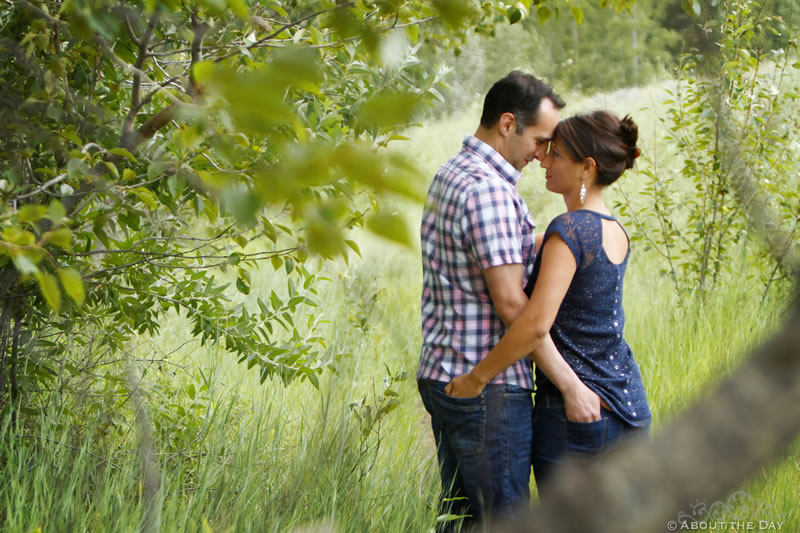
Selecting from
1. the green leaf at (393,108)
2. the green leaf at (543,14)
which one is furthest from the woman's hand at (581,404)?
the green leaf at (393,108)

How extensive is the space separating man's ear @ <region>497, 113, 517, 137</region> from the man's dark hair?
12 millimetres

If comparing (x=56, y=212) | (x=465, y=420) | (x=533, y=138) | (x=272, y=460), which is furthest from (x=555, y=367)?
(x=56, y=212)

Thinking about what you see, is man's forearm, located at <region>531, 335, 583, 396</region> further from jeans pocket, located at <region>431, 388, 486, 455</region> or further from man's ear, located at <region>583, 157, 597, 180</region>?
man's ear, located at <region>583, 157, 597, 180</region>

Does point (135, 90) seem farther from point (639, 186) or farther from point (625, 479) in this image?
point (639, 186)

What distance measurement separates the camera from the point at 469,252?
2.39 metres

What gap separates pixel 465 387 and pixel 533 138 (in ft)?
2.93

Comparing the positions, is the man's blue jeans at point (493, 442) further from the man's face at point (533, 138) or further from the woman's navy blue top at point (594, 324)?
the man's face at point (533, 138)

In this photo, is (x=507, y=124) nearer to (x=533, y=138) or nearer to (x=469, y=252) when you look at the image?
(x=533, y=138)

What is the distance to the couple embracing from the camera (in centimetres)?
228

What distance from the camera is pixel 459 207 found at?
2.35 m

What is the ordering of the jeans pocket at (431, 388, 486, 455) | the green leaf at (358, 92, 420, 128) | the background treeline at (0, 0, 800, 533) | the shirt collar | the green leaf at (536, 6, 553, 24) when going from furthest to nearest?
the shirt collar, the jeans pocket at (431, 388, 486, 455), the green leaf at (536, 6, 553, 24), the background treeline at (0, 0, 800, 533), the green leaf at (358, 92, 420, 128)

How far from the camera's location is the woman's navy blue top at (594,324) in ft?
7.64

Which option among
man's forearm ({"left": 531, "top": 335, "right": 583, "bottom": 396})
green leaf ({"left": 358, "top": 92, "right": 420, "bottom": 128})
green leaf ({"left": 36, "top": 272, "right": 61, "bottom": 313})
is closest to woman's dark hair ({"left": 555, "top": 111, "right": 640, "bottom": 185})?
man's forearm ({"left": 531, "top": 335, "right": 583, "bottom": 396})

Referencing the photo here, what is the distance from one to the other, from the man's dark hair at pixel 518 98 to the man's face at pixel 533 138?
2cm
